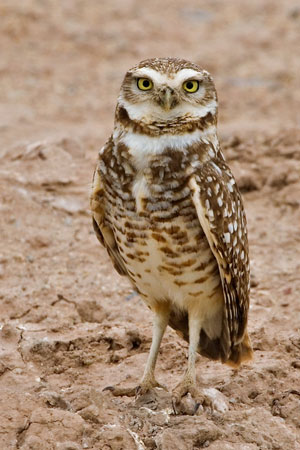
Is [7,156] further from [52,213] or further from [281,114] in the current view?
[281,114]

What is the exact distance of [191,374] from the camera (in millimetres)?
5348

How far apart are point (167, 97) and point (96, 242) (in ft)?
8.85

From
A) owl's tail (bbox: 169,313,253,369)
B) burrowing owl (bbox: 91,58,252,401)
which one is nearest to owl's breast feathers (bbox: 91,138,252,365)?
burrowing owl (bbox: 91,58,252,401)

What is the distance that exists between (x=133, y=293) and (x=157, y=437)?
86.9 inches

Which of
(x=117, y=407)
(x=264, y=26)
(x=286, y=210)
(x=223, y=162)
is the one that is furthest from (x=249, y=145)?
(x=264, y=26)

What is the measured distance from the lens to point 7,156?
27.8 feet

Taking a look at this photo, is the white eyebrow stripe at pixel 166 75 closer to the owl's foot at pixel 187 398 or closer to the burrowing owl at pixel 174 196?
the burrowing owl at pixel 174 196

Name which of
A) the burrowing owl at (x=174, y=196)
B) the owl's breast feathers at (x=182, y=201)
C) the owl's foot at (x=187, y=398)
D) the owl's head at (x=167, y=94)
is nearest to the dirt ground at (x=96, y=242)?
the owl's foot at (x=187, y=398)

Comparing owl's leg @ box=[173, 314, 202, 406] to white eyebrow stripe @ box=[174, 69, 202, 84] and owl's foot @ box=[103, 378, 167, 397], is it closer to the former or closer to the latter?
owl's foot @ box=[103, 378, 167, 397]

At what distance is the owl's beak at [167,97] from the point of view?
16.4 feet

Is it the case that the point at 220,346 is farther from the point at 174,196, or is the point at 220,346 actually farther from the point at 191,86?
the point at 191,86

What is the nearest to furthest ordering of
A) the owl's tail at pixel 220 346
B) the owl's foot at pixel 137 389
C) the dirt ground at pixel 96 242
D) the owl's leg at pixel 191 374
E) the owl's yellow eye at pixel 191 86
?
→ the dirt ground at pixel 96 242, the owl's yellow eye at pixel 191 86, the owl's leg at pixel 191 374, the owl's foot at pixel 137 389, the owl's tail at pixel 220 346

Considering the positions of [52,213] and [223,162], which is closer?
[223,162]

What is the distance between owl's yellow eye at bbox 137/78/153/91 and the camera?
5060 mm
